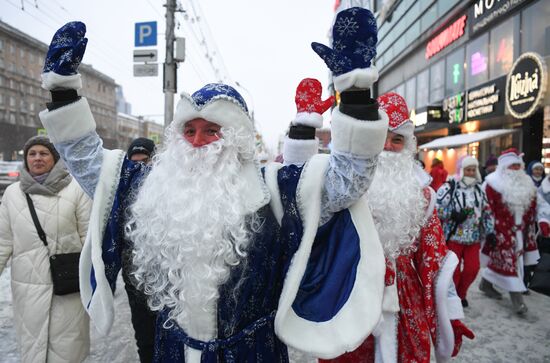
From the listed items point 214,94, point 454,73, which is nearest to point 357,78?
point 214,94

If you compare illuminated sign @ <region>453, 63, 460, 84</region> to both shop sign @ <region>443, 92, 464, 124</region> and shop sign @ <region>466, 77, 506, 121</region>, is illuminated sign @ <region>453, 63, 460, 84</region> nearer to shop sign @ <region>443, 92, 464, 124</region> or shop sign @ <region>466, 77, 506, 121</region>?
shop sign @ <region>443, 92, 464, 124</region>

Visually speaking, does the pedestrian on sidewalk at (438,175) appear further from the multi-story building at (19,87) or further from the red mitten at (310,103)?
the multi-story building at (19,87)

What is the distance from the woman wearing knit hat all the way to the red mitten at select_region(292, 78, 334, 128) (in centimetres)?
223

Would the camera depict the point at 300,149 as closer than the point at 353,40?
No

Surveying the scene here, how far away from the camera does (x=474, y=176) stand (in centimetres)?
483

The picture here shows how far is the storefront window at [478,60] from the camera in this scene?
13.5m

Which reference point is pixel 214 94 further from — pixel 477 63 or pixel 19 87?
pixel 19 87

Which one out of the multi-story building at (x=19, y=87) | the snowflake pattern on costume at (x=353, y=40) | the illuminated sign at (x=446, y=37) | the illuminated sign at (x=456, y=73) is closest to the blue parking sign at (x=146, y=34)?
the snowflake pattern on costume at (x=353, y=40)

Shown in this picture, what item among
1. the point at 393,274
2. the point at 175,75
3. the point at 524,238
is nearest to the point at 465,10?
the point at 175,75

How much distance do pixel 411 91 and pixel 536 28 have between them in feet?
35.0

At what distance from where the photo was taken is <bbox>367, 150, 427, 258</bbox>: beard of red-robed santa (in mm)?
2453

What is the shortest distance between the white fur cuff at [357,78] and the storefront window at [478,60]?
14272mm

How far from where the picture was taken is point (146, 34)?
8.76 metres

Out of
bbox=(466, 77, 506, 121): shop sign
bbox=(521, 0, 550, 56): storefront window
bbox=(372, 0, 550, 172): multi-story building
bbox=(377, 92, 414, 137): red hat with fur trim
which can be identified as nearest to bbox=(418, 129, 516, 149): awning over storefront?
bbox=(372, 0, 550, 172): multi-story building
